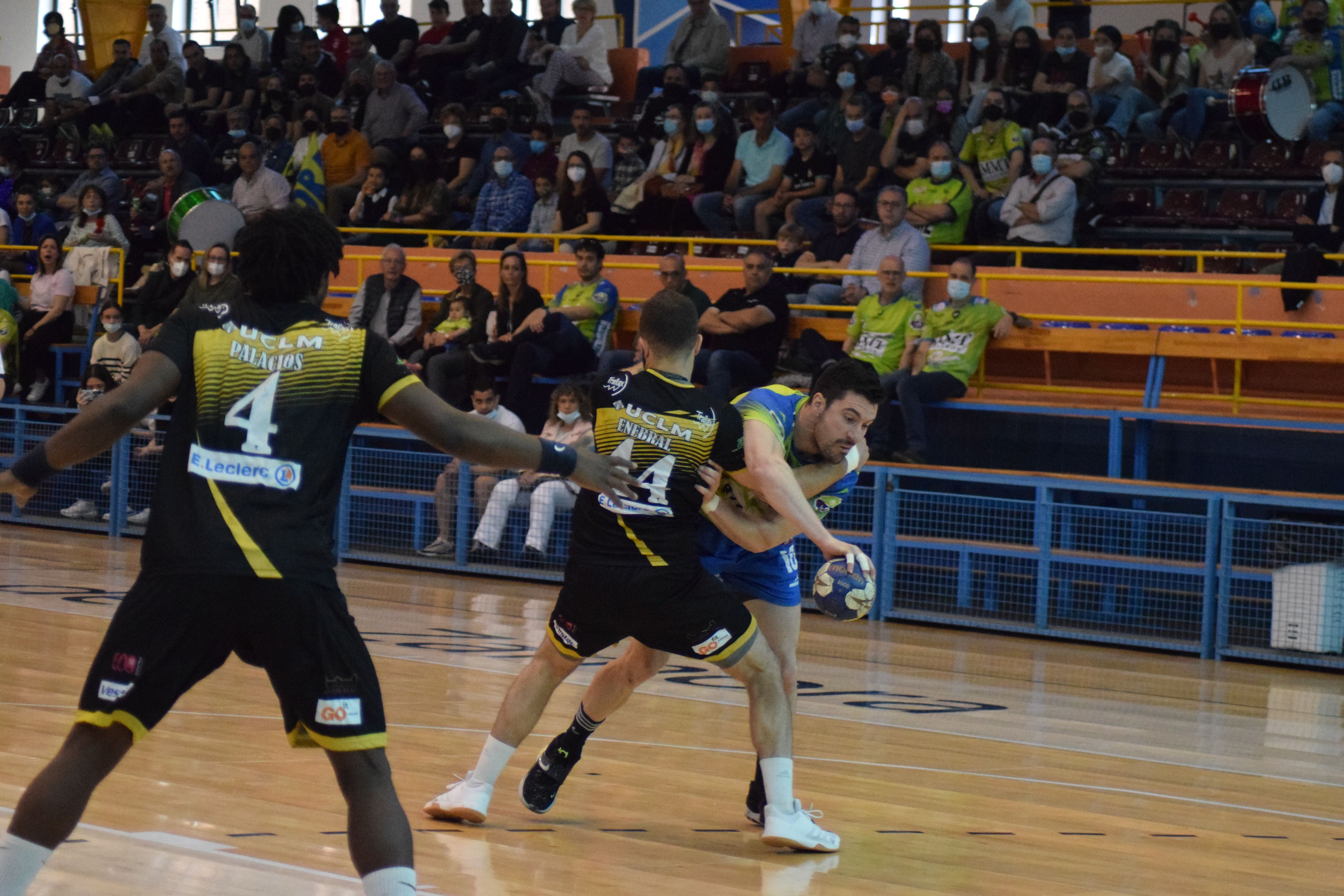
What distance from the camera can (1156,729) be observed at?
28.5 ft

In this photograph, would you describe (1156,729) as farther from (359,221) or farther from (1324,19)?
(359,221)

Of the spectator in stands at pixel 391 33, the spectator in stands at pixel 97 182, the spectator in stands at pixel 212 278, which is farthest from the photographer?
the spectator in stands at pixel 391 33

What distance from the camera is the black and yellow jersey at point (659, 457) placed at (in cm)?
544

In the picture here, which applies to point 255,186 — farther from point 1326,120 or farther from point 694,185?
point 1326,120

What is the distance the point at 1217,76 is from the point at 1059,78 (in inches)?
59.9

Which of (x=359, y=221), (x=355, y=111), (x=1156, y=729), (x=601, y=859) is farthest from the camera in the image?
(x=355, y=111)

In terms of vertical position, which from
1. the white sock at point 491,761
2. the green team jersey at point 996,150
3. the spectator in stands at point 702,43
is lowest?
the white sock at point 491,761

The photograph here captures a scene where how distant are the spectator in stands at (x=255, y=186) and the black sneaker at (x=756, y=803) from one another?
1468 cm

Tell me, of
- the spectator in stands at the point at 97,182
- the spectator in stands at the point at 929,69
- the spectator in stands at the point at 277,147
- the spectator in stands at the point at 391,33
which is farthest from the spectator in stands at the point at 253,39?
the spectator in stands at the point at 929,69

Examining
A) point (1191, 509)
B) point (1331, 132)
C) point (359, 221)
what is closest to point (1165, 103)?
point (1331, 132)

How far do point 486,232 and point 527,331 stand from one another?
317 centimetres

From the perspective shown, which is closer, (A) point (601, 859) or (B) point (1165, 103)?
(A) point (601, 859)

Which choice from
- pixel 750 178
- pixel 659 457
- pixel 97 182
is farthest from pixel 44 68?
pixel 659 457

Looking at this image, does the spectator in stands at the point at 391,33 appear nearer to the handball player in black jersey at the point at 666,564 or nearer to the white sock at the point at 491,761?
the handball player in black jersey at the point at 666,564
